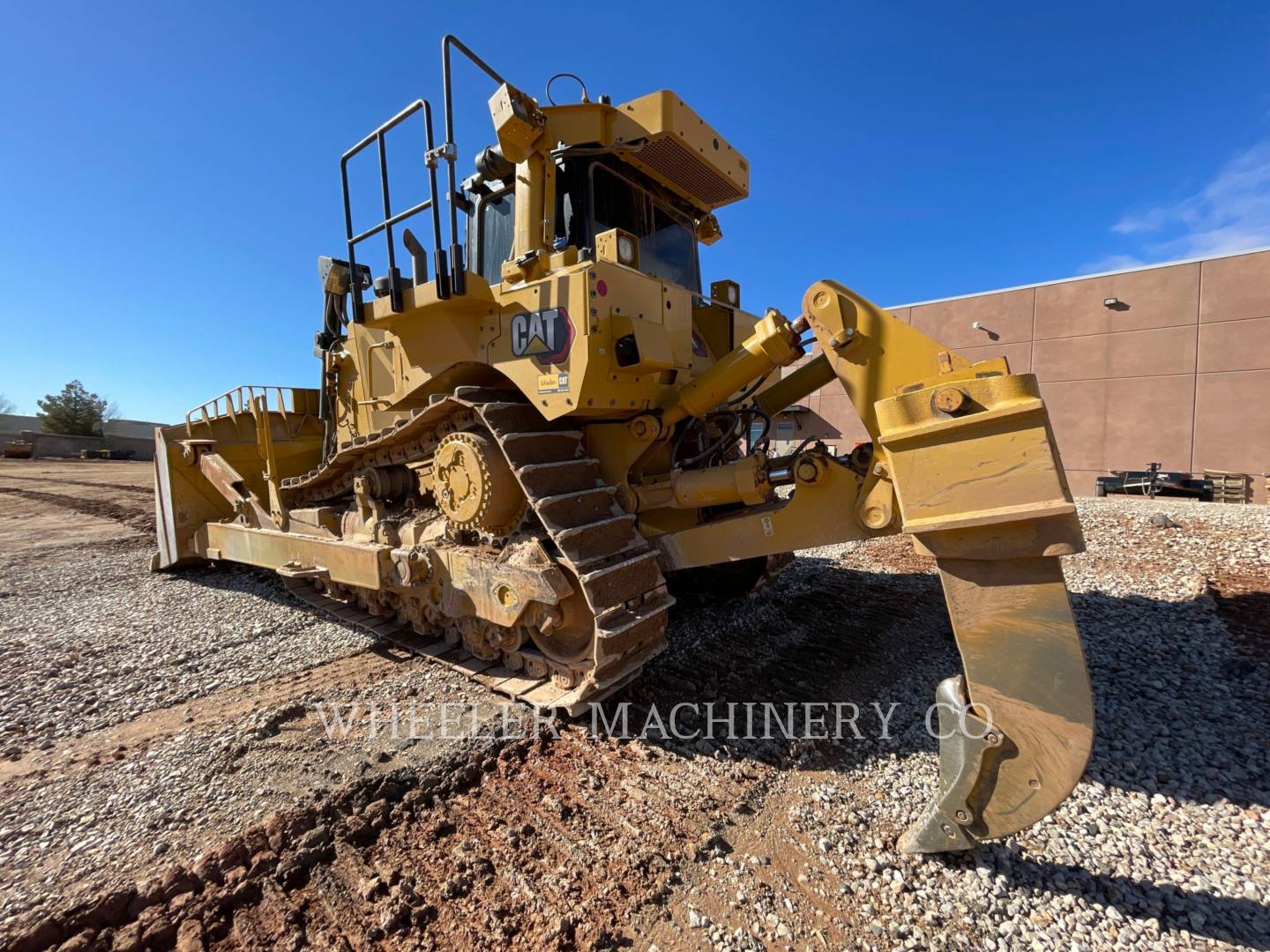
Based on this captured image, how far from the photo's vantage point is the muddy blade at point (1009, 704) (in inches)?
78.7

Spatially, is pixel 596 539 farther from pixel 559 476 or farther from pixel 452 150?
pixel 452 150

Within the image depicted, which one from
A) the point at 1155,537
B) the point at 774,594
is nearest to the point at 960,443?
the point at 774,594

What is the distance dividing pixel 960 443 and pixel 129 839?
154 inches

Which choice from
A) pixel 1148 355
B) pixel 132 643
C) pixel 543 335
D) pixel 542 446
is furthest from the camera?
pixel 1148 355

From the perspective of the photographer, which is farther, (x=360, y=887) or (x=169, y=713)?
(x=169, y=713)

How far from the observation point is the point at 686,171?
14.3 feet

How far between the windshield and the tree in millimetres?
51014

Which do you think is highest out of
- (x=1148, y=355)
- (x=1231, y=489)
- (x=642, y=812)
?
(x=1148, y=355)

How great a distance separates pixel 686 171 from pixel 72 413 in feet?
171

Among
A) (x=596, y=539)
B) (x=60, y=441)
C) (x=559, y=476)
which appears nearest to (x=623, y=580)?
(x=596, y=539)

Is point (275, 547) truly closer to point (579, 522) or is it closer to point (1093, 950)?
point (579, 522)

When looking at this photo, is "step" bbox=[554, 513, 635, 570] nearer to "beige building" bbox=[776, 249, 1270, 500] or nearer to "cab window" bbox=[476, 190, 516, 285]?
"cab window" bbox=[476, 190, 516, 285]

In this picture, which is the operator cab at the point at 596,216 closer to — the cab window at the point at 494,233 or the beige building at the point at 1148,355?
the cab window at the point at 494,233

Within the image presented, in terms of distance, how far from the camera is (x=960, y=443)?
7.08 feet
